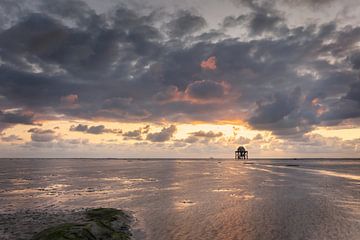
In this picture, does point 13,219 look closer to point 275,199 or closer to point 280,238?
point 280,238

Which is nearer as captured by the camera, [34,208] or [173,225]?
[173,225]

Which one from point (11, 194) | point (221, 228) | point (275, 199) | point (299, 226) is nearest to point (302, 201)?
point (275, 199)

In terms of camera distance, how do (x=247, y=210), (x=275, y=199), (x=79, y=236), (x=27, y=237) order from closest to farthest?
(x=79, y=236) < (x=27, y=237) < (x=247, y=210) < (x=275, y=199)

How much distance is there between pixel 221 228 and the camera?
28688mm

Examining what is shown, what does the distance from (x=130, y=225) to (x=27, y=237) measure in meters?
8.82

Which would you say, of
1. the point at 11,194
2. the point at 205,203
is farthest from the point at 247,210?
the point at 11,194

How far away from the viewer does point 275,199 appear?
154ft

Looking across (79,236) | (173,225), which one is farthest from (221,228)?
(79,236)

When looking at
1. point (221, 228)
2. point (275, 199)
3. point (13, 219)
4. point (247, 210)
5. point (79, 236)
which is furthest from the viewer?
point (275, 199)

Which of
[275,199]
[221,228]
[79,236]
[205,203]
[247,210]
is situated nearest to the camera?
[79,236]

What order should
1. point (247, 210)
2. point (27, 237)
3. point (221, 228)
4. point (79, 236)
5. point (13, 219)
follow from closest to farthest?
point (79, 236), point (27, 237), point (221, 228), point (13, 219), point (247, 210)

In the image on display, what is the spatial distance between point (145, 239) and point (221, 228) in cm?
727

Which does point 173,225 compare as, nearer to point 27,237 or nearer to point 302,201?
point 27,237

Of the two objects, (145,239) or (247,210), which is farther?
(247,210)
